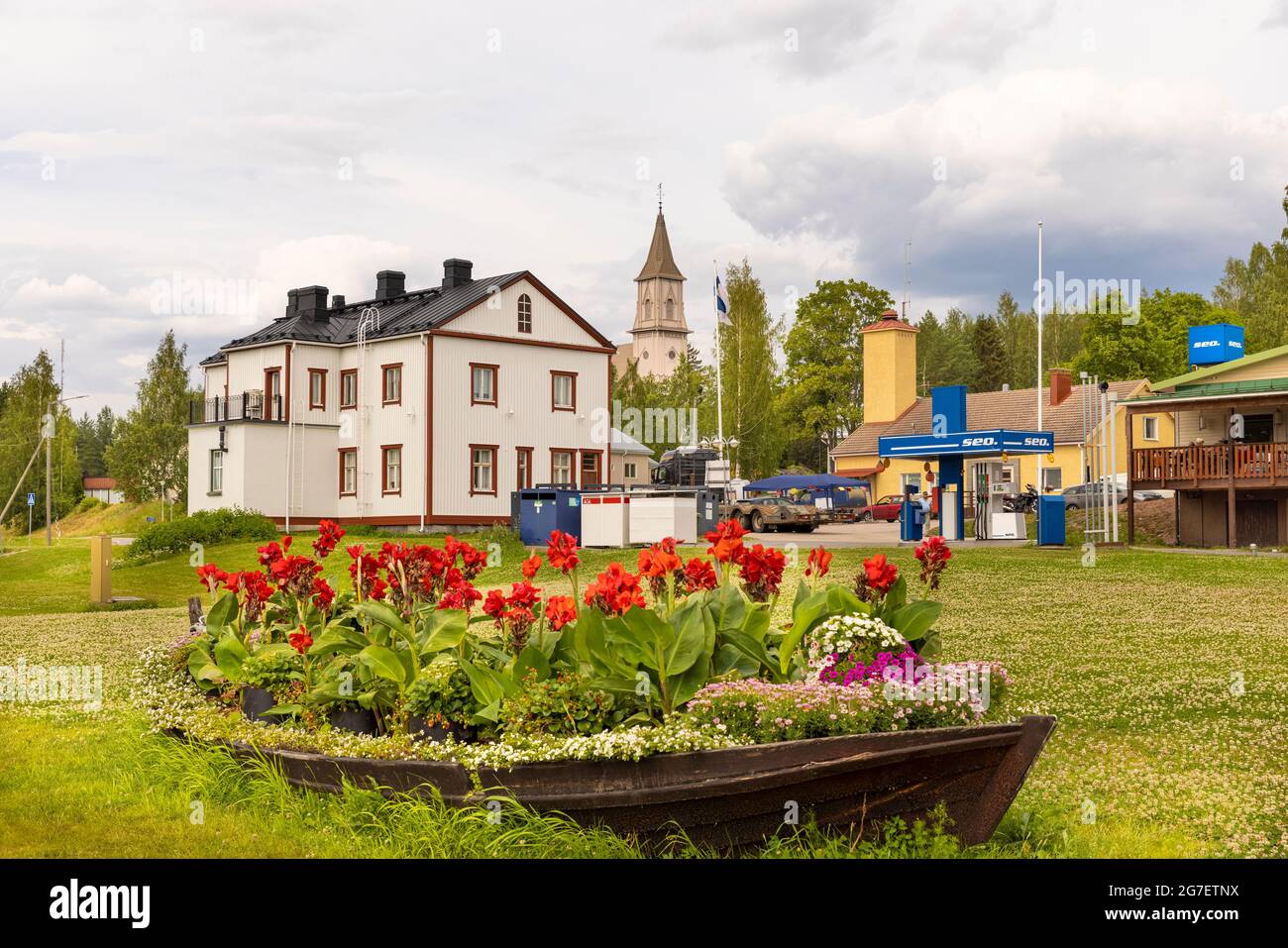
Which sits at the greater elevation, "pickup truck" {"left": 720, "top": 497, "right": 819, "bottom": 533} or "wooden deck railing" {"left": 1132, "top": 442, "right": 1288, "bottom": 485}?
"wooden deck railing" {"left": 1132, "top": 442, "right": 1288, "bottom": 485}

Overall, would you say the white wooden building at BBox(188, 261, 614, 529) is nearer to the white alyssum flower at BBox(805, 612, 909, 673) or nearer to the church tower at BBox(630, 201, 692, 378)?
the white alyssum flower at BBox(805, 612, 909, 673)

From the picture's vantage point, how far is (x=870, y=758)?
5836mm

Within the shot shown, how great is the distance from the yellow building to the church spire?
6858 centimetres

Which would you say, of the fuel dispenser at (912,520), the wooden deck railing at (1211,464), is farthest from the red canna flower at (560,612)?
the wooden deck railing at (1211,464)

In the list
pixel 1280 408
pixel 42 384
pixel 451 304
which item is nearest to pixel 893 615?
pixel 1280 408

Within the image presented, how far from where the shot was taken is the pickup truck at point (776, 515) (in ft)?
149

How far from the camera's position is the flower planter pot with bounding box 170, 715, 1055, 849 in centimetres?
588

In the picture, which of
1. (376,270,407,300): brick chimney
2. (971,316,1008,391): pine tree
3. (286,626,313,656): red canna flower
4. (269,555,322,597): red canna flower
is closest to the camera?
(286,626,313,656): red canna flower

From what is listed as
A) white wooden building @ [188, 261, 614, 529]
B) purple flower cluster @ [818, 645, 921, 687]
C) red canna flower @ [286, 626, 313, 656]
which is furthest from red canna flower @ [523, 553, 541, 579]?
white wooden building @ [188, 261, 614, 529]

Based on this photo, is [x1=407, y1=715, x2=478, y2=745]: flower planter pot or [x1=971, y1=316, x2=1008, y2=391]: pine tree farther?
[x1=971, y1=316, x2=1008, y2=391]: pine tree

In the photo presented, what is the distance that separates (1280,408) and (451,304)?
26252 mm

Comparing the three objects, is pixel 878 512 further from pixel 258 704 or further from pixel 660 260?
pixel 660 260

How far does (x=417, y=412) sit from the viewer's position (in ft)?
145
